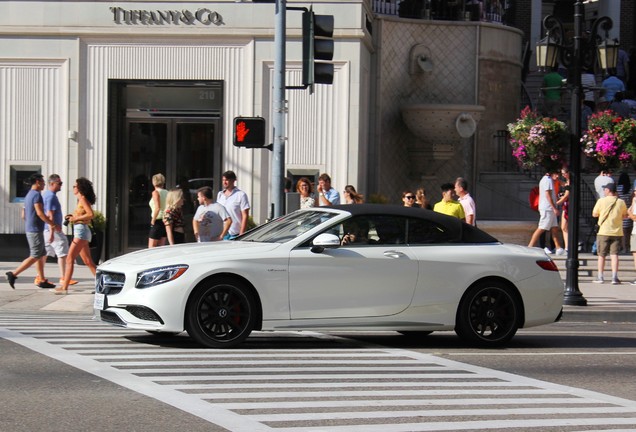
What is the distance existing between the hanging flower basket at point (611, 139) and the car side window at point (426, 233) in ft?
24.3

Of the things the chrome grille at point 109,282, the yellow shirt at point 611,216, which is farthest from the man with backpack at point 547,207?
the chrome grille at point 109,282

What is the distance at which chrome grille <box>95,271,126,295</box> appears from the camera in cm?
1109

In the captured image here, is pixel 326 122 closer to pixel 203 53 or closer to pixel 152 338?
pixel 203 53

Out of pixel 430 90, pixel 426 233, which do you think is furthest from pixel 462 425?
pixel 430 90

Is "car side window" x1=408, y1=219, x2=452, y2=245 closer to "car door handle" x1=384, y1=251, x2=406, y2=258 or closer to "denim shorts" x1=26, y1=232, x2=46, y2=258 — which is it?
"car door handle" x1=384, y1=251, x2=406, y2=258

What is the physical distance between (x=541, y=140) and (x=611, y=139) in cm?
121

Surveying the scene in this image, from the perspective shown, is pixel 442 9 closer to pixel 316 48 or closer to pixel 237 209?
pixel 237 209

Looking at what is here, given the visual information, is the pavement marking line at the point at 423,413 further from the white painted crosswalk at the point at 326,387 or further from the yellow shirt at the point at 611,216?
the yellow shirt at the point at 611,216

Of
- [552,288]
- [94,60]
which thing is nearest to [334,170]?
[94,60]

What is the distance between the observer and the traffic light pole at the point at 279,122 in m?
16.5

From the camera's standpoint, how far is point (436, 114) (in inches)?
997

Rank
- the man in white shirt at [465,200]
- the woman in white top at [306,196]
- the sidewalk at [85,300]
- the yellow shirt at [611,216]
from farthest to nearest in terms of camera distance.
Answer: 1. the yellow shirt at [611,216]
2. the man in white shirt at [465,200]
3. the woman in white top at [306,196]
4. the sidewalk at [85,300]

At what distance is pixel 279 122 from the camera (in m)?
16.6

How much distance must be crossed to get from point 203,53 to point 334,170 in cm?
339
